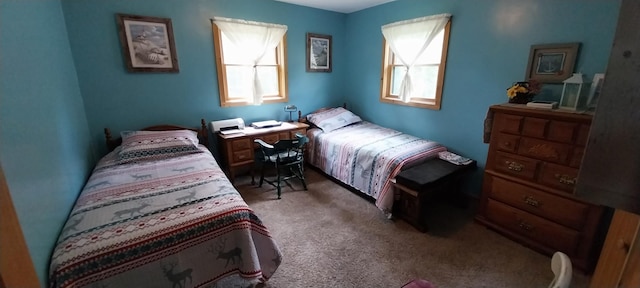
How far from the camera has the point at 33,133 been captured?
4.56 feet

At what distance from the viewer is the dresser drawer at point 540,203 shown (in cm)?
189

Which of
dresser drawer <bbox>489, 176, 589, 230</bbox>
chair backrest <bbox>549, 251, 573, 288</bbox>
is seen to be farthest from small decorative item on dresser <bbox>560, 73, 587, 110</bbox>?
chair backrest <bbox>549, 251, 573, 288</bbox>

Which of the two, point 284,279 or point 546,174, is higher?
point 546,174

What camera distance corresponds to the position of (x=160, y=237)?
1.39 metres

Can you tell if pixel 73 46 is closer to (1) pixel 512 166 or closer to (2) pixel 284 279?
(2) pixel 284 279

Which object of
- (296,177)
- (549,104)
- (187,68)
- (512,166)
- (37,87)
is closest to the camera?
(37,87)

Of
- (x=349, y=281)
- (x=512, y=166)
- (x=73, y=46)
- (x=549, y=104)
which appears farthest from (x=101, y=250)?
(x=549, y=104)

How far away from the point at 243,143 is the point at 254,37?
54.3 inches

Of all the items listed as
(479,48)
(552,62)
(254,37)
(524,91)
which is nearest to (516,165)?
(524,91)

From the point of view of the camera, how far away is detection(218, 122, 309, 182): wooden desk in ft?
10.1

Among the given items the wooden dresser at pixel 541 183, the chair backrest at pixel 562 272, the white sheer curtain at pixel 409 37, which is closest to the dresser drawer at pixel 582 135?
the wooden dresser at pixel 541 183

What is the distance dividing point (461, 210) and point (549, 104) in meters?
1.30

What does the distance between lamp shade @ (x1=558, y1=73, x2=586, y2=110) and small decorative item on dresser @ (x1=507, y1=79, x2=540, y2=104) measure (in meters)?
0.20

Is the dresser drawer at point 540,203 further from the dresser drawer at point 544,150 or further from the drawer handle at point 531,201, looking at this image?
the dresser drawer at point 544,150
